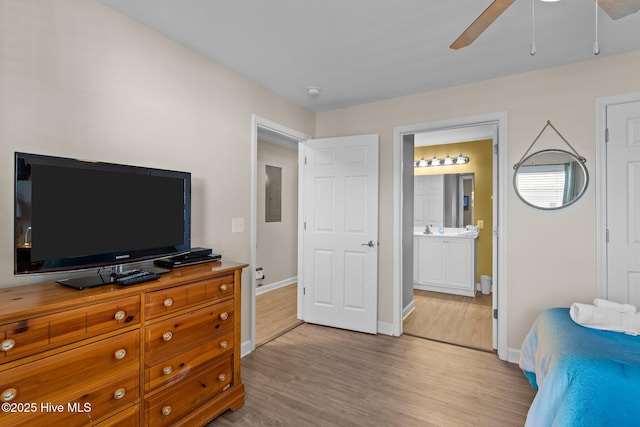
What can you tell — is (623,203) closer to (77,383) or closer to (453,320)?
(453,320)

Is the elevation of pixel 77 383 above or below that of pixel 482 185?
below

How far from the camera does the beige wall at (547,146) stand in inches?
101

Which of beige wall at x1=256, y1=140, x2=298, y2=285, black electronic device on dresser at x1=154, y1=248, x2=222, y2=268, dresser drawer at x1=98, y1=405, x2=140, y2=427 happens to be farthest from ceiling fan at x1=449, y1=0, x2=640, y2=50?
beige wall at x1=256, y1=140, x2=298, y2=285

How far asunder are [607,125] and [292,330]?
339 cm

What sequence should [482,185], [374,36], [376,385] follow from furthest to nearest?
[482,185] < [376,385] < [374,36]

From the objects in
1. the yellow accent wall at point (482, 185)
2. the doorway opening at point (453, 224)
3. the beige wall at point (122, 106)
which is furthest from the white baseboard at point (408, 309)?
the beige wall at point (122, 106)

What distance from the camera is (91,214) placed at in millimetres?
1596

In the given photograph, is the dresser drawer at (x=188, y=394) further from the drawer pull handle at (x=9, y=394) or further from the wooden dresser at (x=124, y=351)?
the drawer pull handle at (x=9, y=394)

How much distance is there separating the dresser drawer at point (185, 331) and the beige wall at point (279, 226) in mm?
2889

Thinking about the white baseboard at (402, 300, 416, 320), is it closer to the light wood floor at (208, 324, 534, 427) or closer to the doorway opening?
the doorway opening

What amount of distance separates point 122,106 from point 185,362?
1583 mm

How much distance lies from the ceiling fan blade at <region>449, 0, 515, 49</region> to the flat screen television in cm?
181

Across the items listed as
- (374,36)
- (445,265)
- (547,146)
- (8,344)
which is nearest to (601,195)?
(547,146)

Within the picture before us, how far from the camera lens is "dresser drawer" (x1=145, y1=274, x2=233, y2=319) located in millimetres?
1620
